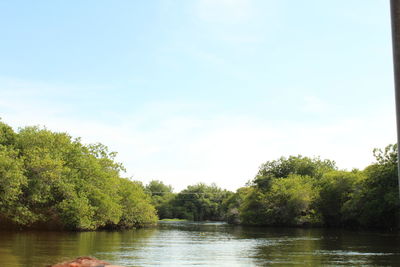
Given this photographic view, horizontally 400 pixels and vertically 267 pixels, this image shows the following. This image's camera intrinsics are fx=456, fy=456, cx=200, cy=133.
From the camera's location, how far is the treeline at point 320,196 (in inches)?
2392

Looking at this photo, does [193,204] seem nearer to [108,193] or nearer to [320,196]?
[320,196]

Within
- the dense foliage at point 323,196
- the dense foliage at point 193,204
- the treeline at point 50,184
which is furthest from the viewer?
the dense foliage at point 193,204

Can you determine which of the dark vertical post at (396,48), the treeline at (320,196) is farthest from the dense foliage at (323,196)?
the dark vertical post at (396,48)

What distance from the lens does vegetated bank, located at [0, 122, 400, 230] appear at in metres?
47.2

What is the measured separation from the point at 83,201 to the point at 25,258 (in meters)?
29.5

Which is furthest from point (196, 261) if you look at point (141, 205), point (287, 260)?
point (141, 205)

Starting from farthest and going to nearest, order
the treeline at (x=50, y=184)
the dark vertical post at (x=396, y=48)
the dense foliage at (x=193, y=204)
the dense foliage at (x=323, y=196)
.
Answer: the dense foliage at (x=193, y=204), the dense foliage at (x=323, y=196), the treeline at (x=50, y=184), the dark vertical post at (x=396, y=48)

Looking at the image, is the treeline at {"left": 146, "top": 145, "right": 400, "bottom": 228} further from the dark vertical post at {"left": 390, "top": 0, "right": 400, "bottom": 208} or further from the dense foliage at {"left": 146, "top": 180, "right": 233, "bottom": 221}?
the dark vertical post at {"left": 390, "top": 0, "right": 400, "bottom": 208}

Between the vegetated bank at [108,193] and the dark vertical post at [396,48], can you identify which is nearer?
the dark vertical post at [396,48]

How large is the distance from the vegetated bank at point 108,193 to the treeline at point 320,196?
137mm

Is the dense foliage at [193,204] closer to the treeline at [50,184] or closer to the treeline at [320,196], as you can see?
the treeline at [320,196]

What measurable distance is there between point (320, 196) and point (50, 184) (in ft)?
163

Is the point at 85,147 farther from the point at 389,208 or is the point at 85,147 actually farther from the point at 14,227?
the point at 389,208

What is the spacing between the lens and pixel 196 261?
77.4 feet
